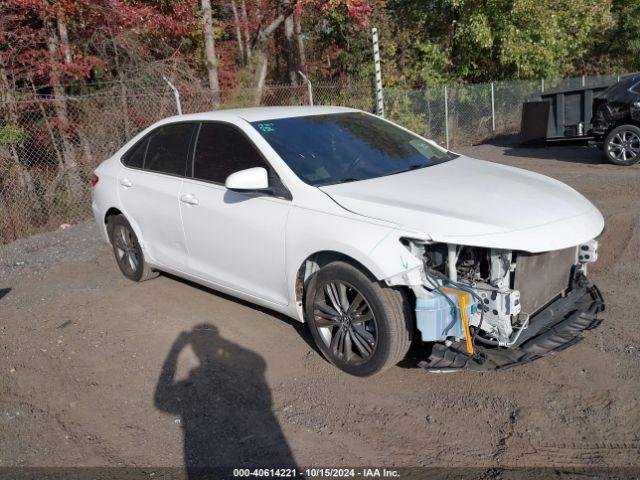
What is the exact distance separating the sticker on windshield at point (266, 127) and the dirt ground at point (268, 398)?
5.02 ft

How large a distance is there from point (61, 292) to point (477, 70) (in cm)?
1811

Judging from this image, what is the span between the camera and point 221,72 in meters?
16.2

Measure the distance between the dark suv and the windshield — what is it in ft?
23.9

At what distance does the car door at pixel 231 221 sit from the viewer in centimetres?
437

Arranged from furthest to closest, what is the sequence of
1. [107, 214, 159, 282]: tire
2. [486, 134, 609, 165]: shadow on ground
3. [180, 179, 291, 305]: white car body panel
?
[486, 134, 609, 165]: shadow on ground, [107, 214, 159, 282]: tire, [180, 179, 291, 305]: white car body panel

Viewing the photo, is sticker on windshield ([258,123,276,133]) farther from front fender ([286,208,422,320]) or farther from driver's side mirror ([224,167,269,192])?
front fender ([286,208,422,320])

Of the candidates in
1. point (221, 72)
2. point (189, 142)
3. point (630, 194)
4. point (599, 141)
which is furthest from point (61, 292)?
point (221, 72)

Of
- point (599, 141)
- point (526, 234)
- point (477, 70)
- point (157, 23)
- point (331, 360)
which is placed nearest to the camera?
point (526, 234)

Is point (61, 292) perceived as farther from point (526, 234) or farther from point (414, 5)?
point (414, 5)

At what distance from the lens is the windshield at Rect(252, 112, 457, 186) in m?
4.43

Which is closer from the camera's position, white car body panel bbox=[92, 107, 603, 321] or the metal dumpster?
white car body panel bbox=[92, 107, 603, 321]

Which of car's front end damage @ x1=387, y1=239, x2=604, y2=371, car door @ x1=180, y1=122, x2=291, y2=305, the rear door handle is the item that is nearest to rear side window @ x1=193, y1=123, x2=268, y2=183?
car door @ x1=180, y1=122, x2=291, y2=305

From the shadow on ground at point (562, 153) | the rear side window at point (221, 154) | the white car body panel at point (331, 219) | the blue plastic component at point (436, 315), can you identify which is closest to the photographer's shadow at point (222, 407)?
the white car body panel at point (331, 219)

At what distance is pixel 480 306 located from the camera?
362cm
